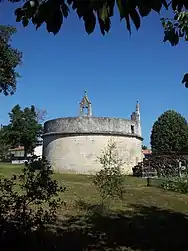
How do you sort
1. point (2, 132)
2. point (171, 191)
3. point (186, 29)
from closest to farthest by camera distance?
1. point (186, 29)
2. point (171, 191)
3. point (2, 132)

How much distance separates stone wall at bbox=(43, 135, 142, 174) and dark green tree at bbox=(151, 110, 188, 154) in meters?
18.2

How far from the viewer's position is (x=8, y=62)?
20.4m

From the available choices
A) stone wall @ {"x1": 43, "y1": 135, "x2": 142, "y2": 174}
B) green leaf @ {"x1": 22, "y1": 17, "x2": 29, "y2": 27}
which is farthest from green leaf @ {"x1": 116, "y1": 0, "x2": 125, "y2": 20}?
stone wall @ {"x1": 43, "y1": 135, "x2": 142, "y2": 174}

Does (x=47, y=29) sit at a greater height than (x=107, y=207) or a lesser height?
greater

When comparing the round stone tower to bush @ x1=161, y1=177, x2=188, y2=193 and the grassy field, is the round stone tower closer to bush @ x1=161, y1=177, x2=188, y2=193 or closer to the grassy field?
bush @ x1=161, y1=177, x2=188, y2=193

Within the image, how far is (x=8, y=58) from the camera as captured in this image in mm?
20172

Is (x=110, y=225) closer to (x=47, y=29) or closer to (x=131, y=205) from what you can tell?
(x=131, y=205)

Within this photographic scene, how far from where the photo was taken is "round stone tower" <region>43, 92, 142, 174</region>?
104 ft

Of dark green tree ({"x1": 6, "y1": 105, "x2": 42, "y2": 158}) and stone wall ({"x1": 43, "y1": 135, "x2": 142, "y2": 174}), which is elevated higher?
dark green tree ({"x1": 6, "y1": 105, "x2": 42, "y2": 158})

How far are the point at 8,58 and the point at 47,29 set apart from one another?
1883 cm

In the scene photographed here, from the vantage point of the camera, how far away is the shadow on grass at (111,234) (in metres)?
6.16

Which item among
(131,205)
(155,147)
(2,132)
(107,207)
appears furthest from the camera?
(2,132)

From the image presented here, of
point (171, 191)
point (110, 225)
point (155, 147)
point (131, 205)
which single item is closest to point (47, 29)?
point (110, 225)

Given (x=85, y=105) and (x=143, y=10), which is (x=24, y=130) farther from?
(x=143, y=10)
